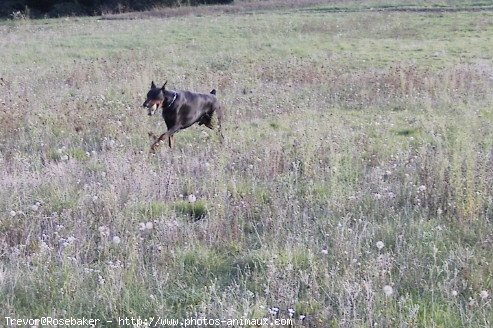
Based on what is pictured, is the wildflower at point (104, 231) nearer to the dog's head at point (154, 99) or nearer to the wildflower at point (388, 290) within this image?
the wildflower at point (388, 290)

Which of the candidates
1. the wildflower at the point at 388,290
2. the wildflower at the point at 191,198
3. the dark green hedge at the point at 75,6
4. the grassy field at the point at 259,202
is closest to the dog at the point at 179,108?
the grassy field at the point at 259,202

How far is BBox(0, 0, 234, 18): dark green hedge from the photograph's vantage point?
3900cm

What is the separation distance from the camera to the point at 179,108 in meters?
8.70

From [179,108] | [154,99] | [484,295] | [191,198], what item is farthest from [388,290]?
[179,108]

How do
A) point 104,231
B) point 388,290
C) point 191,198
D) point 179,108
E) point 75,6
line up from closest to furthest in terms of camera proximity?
point 388,290 < point 104,231 < point 191,198 < point 179,108 < point 75,6

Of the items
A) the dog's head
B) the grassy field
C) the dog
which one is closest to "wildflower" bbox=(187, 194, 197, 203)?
the grassy field

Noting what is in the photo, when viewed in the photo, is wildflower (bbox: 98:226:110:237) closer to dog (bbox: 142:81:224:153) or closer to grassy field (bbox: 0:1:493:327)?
grassy field (bbox: 0:1:493:327)

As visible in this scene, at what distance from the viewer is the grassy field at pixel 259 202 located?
433 cm

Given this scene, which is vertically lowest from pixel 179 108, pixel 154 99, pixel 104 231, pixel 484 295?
pixel 484 295

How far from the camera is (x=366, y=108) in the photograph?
11.6 meters

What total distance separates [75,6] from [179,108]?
36.6 m

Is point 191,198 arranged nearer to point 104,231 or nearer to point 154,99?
point 104,231

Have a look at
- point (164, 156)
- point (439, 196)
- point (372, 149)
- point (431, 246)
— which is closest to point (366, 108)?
point (372, 149)

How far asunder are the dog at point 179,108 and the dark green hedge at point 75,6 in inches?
1164
